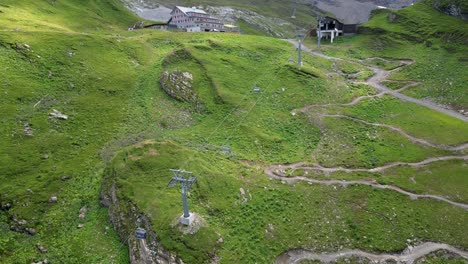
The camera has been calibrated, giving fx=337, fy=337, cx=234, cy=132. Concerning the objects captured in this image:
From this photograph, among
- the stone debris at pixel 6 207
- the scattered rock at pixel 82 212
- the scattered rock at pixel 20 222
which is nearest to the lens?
the scattered rock at pixel 20 222

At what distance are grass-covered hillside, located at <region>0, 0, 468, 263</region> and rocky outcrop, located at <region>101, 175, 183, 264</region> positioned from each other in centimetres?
17

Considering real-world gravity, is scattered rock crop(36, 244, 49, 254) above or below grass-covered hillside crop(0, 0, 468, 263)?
below

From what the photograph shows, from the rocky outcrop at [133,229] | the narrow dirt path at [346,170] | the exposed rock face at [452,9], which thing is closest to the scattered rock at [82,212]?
the rocky outcrop at [133,229]

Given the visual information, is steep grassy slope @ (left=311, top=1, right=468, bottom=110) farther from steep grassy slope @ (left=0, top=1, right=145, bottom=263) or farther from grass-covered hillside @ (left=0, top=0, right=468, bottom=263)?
steep grassy slope @ (left=0, top=1, right=145, bottom=263)

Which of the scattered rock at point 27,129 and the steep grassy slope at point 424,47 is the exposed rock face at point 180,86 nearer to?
the scattered rock at point 27,129

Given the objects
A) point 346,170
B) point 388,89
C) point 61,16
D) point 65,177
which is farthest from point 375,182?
point 61,16

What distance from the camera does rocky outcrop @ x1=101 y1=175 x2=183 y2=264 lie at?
29250mm

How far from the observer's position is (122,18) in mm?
132625

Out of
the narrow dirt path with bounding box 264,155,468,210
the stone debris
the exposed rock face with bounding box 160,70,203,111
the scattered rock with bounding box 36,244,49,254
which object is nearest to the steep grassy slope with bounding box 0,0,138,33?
the exposed rock face with bounding box 160,70,203,111

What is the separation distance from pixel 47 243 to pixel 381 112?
175 ft

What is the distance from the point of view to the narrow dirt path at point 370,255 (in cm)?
3194

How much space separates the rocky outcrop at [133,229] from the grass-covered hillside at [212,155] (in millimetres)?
166

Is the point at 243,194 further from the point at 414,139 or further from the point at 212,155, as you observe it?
the point at 414,139

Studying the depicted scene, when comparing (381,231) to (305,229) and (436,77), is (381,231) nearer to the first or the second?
(305,229)
